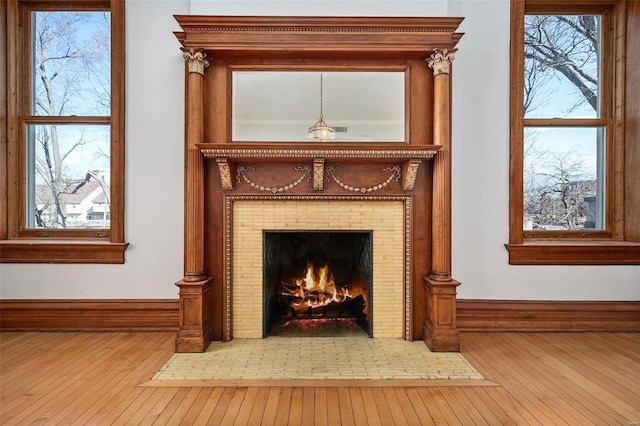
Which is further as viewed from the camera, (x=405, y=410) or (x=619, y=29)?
(x=619, y=29)

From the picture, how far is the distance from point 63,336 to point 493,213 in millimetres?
3899

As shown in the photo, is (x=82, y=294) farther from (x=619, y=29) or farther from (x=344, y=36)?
(x=619, y=29)

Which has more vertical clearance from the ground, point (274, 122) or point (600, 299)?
point (274, 122)

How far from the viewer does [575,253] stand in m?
3.05

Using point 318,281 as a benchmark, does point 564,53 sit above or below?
above

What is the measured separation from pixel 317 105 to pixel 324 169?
1.79 ft

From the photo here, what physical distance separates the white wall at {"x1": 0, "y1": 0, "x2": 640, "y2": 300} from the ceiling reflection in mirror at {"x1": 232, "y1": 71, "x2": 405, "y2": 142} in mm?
590

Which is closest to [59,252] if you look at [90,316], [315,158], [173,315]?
[90,316]

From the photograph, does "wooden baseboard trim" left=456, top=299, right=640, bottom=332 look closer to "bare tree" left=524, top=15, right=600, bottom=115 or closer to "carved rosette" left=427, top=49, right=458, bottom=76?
"bare tree" left=524, top=15, right=600, bottom=115

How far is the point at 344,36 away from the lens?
8.78 ft

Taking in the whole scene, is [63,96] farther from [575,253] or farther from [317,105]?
[575,253]

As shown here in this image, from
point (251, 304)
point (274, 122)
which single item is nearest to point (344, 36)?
point (274, 122)

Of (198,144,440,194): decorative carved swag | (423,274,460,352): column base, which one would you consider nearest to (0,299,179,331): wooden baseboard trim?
(198,144,440,194): decorative carved swag

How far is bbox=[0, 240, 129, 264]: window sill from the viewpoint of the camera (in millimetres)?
3002
